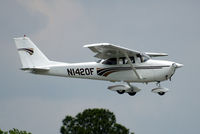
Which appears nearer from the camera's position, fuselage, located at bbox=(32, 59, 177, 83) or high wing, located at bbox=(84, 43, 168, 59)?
high wing, located at bbox=(84, 43, 168, 59)

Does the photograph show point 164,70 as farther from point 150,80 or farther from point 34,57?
point 34,57

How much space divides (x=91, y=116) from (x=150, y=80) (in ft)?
70.0

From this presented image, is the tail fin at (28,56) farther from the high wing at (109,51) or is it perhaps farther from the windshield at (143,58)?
the windshield at (143,58)

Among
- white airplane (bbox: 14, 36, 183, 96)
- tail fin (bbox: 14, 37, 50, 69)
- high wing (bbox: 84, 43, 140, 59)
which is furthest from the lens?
tail fin (bbox: 14, 37, 50, 69)

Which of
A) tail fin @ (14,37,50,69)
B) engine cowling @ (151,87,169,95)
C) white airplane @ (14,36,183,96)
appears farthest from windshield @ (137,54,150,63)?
tail fin @ (14,37,50,69)

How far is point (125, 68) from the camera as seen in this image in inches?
1762

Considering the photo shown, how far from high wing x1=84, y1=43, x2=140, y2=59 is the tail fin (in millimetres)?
3942

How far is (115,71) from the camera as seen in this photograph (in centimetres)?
4494

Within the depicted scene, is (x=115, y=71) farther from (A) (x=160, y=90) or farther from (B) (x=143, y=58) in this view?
(A) (x=160, y=90)

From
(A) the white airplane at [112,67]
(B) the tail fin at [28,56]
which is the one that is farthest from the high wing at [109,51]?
(B) the tail fin at [28,56]

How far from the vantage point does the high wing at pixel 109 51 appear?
42.7 meters

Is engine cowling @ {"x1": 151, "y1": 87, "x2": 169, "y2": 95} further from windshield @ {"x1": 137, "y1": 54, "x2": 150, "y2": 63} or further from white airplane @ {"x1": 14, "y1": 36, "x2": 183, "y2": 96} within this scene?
windshield @ {"x1": 137, "y1": 54, "x2": 150, "y2": 63}

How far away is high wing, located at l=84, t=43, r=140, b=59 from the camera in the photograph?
4274 centimetres

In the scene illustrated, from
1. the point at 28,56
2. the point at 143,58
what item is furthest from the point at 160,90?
the point at 28,56
